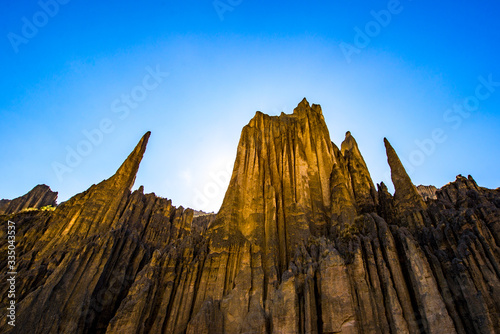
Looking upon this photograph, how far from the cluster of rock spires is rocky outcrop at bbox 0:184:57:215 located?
39101 mm

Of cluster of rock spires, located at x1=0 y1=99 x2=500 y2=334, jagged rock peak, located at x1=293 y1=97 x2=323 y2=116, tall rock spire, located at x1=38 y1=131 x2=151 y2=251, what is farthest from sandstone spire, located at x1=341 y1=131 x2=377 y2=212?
tall rock spire, located at x1=38 y1=131 x2=151 y2=251

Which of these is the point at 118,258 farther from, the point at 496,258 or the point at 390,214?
the point at 496,258

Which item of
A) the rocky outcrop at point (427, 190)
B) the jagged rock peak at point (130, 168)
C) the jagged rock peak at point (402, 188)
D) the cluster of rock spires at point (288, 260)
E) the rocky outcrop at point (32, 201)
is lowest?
the cluster of rock spires at point (288, 260)

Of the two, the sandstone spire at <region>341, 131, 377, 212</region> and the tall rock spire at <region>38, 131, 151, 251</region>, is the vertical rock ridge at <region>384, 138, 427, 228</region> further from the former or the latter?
the tall rock spire at <region>38, 131, 151, 251</region>

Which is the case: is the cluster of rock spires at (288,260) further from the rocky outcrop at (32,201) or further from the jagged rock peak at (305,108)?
the rocky outcrop at (32,201)

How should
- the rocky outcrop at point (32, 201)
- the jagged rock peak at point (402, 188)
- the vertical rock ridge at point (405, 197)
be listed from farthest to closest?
1. the rocky outcrop at point (32, 201)
2. the jagged rock peak at point (402, 188)
3. the vertical rock ridge at point (405, 197)

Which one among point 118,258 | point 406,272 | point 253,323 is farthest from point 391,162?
point 118,258

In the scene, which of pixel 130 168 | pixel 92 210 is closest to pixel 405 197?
pixel 92 210

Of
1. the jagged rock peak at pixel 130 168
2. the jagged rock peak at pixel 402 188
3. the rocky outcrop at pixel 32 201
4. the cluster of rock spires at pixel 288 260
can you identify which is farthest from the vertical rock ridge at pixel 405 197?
the rocky outcrop at pixel 32 201

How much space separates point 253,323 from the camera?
2033 centimetres

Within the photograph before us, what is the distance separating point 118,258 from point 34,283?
754cm

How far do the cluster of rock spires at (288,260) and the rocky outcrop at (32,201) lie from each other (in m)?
39.1

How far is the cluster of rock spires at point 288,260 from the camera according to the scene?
18328mm

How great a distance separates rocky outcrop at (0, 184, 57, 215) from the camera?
233 feet
